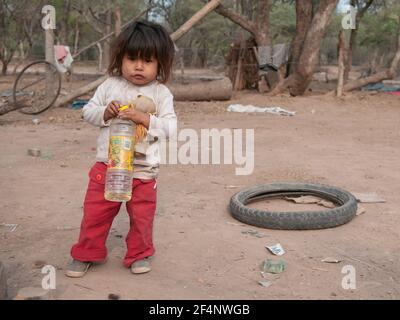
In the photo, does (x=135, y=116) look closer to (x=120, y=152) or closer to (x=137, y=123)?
(x=137, y=123)

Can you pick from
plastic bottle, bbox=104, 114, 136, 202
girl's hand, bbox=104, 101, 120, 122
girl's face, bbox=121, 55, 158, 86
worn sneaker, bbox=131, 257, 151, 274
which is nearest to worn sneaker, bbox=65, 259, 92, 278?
worn sneaker, bbox=131, 257, 151, 274

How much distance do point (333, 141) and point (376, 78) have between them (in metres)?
7.80

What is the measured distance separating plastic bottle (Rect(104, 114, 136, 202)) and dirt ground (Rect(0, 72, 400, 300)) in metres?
0.53

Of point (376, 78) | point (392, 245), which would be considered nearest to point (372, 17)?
point (376, 78)

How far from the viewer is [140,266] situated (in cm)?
297

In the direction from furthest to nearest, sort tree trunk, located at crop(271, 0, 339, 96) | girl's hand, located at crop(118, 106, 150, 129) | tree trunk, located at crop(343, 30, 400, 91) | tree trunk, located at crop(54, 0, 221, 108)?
1. tree trunk, located at crop(343, 30, 400, 91)
2. tree trunk, located at crop(271, 0, 339, 96)
3. tree trunk, located at crop(54, 0, 221, 108)
4. girl's hand, located at crop(118, 106, 150, 129)

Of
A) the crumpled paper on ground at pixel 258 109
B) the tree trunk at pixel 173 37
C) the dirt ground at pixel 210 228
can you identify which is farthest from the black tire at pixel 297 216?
the tree trunk at pixel 173 37

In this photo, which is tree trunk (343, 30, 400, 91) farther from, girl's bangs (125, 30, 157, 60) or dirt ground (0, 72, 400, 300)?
girl's bangs (125, 30, 157, 60)

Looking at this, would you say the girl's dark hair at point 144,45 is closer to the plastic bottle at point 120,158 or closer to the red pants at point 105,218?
the plastic bottle at point 120,158

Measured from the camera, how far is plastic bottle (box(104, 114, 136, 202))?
2.62 m

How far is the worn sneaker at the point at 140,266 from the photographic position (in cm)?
295

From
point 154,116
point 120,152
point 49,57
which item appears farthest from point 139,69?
point 49,57

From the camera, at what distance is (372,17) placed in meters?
31.5

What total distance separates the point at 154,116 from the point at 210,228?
4.45ft
